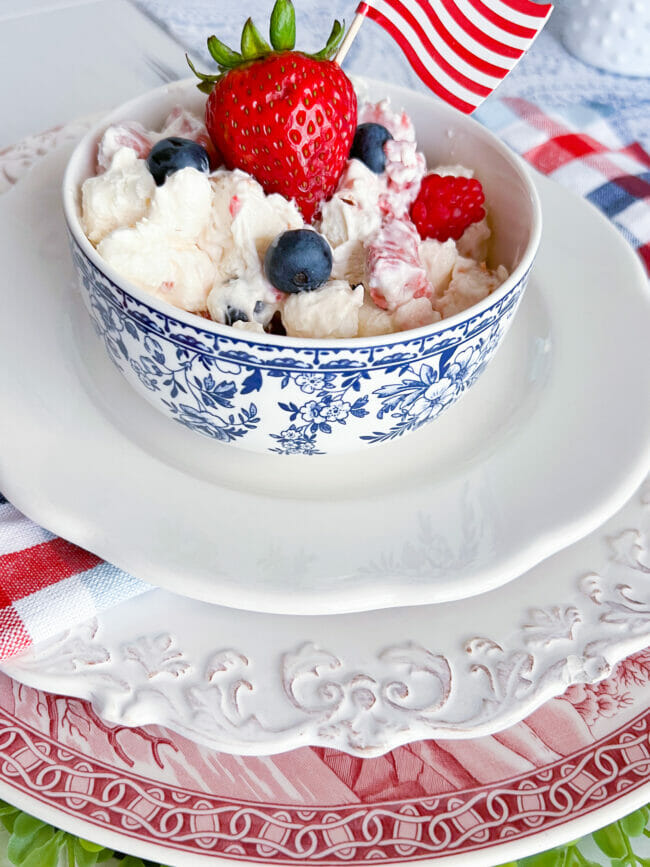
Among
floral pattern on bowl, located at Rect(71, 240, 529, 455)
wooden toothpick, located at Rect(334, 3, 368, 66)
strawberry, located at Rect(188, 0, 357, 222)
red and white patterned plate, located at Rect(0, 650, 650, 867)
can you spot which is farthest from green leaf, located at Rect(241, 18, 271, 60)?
red and white patterned plate, located at Rect(0, 650, 650, 867)

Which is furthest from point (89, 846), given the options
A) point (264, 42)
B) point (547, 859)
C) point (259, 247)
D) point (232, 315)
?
point (264, 42)

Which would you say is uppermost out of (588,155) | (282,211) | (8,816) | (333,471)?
(282,211)

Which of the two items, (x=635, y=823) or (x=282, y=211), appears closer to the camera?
(x=635, y=823)

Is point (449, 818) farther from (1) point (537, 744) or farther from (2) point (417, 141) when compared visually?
(2) point (417, 141)

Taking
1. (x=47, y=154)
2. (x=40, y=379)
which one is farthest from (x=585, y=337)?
(x=47, y=154)

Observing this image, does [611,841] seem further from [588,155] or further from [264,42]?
[588,155]

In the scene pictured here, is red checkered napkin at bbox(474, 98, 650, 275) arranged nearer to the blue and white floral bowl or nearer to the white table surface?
the white table surface
